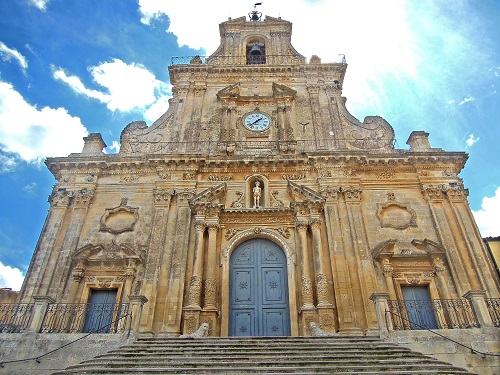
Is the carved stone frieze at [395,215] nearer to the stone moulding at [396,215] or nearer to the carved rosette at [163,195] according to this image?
the stone moulding at [396,215]

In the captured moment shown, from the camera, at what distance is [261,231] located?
14.7 meters

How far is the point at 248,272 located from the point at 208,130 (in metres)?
7.09

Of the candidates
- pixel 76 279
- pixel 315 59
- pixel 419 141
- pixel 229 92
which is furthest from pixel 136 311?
pixel 315 59

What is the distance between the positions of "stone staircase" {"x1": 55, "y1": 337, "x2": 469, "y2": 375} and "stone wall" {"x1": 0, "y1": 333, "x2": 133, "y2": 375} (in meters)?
0.96

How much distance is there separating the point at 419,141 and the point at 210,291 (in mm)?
10890

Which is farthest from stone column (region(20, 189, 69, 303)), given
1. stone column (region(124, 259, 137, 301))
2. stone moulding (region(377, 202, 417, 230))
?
stone moulding (region(377, 202, 417, 230))

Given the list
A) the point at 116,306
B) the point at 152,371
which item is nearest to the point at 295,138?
the point at 116,306

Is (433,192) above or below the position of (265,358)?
above

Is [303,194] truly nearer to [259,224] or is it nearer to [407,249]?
[259,224]

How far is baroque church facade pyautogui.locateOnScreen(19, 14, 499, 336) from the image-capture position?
13.1m

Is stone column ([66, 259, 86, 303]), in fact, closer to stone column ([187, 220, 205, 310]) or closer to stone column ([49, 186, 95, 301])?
stone column ([49, 186, 95, 301])

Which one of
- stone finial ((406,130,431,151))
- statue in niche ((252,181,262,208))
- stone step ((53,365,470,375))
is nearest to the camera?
stone step ((53,365,470,375))

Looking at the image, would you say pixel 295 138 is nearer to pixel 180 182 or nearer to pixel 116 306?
pixel 180 182

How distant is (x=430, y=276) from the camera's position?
13594mm
